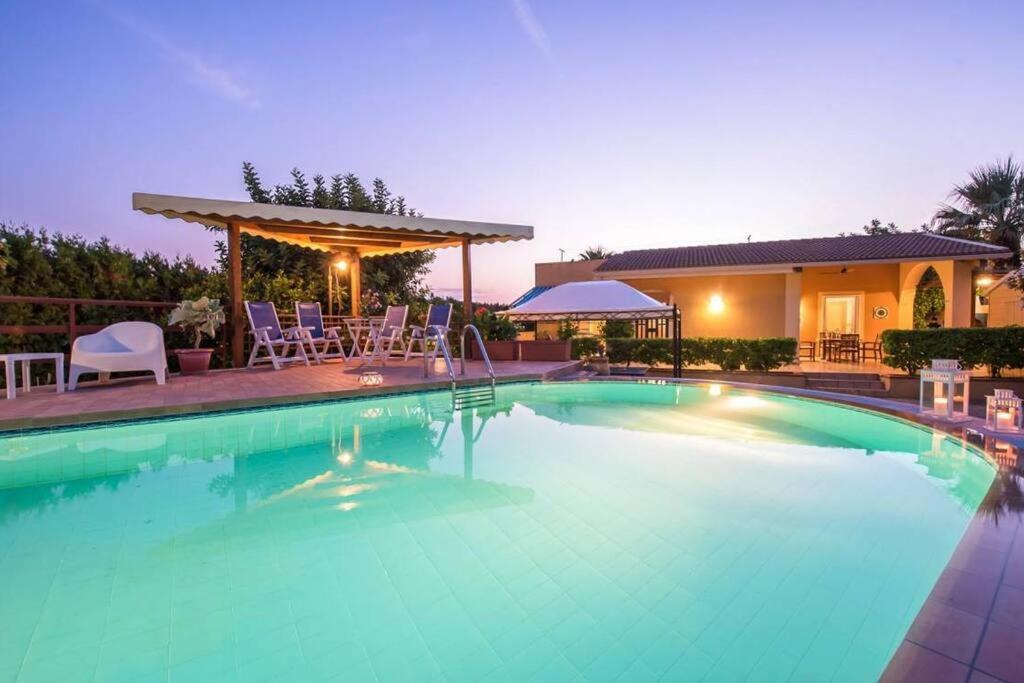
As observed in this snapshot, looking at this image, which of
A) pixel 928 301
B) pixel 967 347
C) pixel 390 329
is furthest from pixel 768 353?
pixel 928 301

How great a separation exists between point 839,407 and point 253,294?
10899mm

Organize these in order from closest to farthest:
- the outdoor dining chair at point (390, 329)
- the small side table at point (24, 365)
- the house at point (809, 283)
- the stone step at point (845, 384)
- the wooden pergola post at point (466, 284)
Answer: the small side table at point (24, 365), the outdoor dining chair at point (390, 329), the stone step at point (845, 384), the wooden pergola post at point (466, 284), the house at point (809, 283)

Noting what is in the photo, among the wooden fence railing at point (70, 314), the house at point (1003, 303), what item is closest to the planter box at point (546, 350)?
the wooden fence railing at point (70, 314)

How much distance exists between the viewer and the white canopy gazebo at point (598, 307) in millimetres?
10695

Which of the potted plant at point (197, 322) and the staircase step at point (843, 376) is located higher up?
the potted plant at point (197, 322)

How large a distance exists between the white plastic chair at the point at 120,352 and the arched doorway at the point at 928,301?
765 inches

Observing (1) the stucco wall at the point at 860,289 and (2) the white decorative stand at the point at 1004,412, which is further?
(1) the stucco wall at the point at 860,289

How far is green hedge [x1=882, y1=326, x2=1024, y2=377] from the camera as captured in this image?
996 centimetres

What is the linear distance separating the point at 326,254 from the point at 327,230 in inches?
262

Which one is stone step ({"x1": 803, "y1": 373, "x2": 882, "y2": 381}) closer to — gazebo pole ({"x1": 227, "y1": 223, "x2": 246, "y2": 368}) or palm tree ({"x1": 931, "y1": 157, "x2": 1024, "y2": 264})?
gazebo pole ({"x1": 227, "y1": 223, "x2": 246, "y2": 368})

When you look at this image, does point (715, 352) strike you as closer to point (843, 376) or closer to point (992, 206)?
point (843, 376)

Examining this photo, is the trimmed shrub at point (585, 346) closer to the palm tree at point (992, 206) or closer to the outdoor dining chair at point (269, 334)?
the outdoor dining chair at point (269, 334)

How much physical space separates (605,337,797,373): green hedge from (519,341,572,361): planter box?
1.79 m

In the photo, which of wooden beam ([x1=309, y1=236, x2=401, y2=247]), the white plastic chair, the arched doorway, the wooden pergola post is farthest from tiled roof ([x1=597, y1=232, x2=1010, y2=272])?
the white plastic chair
